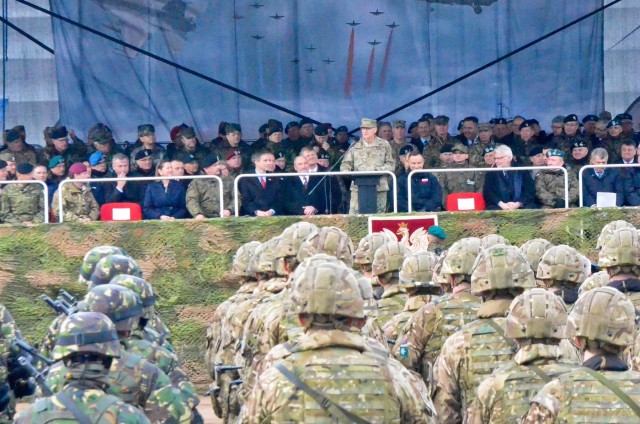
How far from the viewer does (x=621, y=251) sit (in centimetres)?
1221

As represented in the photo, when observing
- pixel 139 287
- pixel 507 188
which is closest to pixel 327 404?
pixel 139 287

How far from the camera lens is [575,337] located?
845 cm

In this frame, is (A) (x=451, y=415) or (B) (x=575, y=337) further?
(A) (x=451, y=415)

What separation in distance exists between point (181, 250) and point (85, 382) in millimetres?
10495

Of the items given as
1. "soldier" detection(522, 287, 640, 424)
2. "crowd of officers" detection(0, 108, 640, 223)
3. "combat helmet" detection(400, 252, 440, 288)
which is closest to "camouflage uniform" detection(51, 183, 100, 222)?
"crowd of officers" detection(0, 108, 640, 223)

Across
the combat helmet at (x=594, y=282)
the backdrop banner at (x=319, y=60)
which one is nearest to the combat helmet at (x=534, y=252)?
the combat helmet at (x=594, y=282)

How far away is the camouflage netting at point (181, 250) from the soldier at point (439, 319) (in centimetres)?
631

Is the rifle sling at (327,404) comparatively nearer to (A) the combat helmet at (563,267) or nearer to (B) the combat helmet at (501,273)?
(B) the combat helmet at (501,273)

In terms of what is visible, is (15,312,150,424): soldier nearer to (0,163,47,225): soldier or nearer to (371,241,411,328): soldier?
(371,241,411,328): soldier

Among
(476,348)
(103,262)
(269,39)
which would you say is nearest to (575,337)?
(476,348)

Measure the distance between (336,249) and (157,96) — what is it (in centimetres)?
1148

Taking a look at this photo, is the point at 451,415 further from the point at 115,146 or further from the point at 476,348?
the point at 115,146

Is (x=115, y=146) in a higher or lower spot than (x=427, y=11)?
lower

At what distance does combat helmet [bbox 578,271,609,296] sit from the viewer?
12.0 metres
